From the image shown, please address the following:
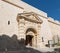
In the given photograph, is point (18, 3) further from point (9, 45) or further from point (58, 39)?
point (58, 39)

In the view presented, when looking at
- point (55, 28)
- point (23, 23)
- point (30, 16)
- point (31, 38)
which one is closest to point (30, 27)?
point (30, 16)

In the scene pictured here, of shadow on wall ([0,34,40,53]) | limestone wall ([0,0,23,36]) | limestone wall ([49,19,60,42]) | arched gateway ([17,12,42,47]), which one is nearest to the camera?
shadow on wall ([0,34,40,53])

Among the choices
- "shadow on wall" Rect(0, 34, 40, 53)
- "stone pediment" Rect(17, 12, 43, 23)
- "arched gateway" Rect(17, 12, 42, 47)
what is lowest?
"shadow on wall" Rect(0, 34, 40, 53)

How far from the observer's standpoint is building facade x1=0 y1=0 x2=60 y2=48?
41.5 ft

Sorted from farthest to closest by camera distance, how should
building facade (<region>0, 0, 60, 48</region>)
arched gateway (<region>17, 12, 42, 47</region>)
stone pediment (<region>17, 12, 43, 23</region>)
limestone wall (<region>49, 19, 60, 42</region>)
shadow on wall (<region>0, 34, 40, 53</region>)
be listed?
limestone wall (<region>49, 19, 60, 42</region>) → stone pediment (<region>17, 12, 43, 23</region>) → arched gateway (<region>17, 12, 42, 47</region>) → building facade (<region>0, 0, 60, 48</region>) → shadow on wall (<region>0, 34, 40, 53</region>)

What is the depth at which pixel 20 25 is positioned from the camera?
13961mm

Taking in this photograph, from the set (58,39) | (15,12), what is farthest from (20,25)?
(58,39)

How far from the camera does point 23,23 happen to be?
14258 millimetres

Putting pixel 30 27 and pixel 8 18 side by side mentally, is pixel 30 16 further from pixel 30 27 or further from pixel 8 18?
pixel 8 18

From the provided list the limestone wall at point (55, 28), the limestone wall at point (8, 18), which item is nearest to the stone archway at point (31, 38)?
the limestone wall at point (8, 18)

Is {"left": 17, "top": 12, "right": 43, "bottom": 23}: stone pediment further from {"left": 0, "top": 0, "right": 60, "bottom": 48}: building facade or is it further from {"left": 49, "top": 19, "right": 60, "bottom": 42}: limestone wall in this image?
{"left": 49, "top": 19, "right": 60, "bottom": 42}: limestone wall

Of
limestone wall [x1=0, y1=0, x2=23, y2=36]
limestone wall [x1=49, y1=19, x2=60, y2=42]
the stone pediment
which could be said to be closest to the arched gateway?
the stone pediment

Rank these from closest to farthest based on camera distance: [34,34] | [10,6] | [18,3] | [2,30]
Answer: [2,30] → [10,6] → [18,3] → [34,34]

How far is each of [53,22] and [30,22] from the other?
19.6ft
